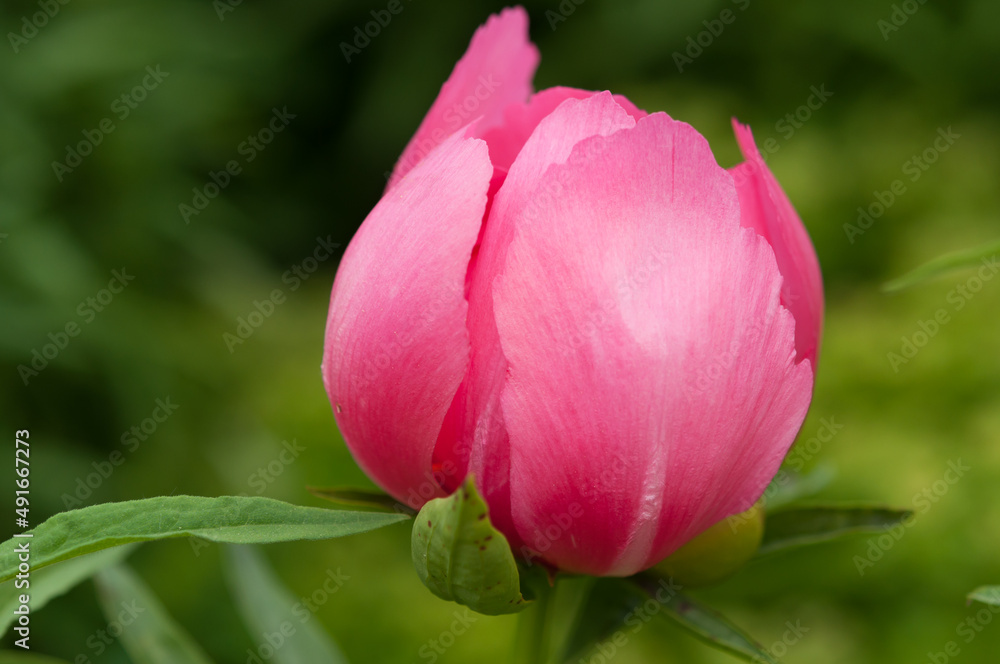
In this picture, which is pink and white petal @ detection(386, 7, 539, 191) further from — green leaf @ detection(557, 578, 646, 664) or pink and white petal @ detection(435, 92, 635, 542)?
green leaf @ detection(557, 578, 646, 664)

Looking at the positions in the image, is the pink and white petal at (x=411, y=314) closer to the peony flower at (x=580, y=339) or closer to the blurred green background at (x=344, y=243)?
the peony flower at (x=580, y=339)

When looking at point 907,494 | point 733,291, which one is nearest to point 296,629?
point 733,291

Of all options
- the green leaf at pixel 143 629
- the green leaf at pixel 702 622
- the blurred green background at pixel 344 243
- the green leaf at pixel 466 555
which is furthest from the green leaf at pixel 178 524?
the blurred green background at pixel 344 243

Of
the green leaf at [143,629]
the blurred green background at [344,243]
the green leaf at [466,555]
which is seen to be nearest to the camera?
the green leaf at [466,555]

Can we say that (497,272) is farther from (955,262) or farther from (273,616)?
(273,616)

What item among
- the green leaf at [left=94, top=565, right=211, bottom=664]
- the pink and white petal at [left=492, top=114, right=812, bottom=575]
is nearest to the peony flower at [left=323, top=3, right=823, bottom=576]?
the pink and white petal at [left=492, top=114, right=812, bottom=575]

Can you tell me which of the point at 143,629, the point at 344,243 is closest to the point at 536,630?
the point at 143,629

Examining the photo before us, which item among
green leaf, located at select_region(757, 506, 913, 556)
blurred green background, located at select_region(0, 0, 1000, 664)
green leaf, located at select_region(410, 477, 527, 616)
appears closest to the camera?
green leaf, located at select_region(410, 477, 527, 616)
